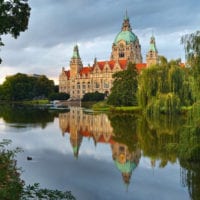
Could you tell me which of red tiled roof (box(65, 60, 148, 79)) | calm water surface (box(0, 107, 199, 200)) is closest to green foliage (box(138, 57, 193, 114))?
calm water surface (box(0, 107, 199, 200))

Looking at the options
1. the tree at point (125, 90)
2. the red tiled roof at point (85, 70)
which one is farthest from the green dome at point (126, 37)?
the tree at point (125, 90)

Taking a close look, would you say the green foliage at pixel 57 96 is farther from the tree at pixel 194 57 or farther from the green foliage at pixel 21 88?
the tree at pixel 194 57

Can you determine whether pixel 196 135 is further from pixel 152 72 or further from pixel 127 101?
pixel 127 101

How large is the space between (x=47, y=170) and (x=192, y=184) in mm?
5234

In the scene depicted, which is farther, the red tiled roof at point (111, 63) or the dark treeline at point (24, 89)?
the red tiled roof at point (111, 63)

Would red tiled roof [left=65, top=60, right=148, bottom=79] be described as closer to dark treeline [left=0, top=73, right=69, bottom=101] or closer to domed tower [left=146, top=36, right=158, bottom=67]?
domed tower [left=146, top=36, right=158, bottom=67]

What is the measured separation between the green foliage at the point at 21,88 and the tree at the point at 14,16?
9310 cm

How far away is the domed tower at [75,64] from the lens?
118 meters

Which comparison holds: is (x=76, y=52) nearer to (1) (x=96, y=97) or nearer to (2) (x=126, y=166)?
(1) (x=96, y=97)

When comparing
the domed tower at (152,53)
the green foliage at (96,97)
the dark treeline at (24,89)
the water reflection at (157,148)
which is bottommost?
the water reflection at (157,148)

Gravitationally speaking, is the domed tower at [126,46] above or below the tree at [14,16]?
above

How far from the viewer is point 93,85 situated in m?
113

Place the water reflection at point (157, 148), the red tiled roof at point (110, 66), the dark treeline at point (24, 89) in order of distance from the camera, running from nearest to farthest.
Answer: the water reflection at point (157, 148), the dark treeline at point (24, 89), the red tiled roof at point (110, 66)

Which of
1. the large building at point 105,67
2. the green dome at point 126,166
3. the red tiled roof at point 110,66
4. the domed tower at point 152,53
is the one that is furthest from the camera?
the large building at point 105,67
